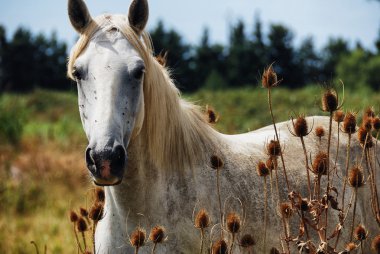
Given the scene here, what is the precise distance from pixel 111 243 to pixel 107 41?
1349mm

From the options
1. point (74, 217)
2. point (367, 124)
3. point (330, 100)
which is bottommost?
point (74, 217)

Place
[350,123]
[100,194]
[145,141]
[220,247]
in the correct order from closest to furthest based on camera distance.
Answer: [220,247], [350,123], [145,141], [100,194]

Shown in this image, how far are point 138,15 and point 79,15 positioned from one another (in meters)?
0.41

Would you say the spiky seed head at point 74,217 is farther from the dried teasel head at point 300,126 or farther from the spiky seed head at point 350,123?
the spiky seed head at point 350,123

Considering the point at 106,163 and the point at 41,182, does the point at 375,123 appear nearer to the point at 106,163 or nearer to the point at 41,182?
the point at 106,163

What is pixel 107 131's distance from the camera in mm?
2807

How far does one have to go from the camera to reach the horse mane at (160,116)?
339 cm

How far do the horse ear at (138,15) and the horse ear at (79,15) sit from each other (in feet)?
0.97

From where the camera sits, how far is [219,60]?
207 feet

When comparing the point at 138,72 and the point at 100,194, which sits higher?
the point at 138,72

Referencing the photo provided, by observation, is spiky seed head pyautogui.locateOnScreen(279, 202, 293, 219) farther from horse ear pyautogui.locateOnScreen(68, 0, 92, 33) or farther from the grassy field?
horse ear pyautogui.locateOnScreen(68, 0, 92, 33)

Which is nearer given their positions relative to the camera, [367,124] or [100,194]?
[367,124]

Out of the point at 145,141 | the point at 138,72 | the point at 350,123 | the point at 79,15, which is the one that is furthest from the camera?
the point at 79,15

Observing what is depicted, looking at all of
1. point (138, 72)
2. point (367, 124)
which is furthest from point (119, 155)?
point (367, 124)
